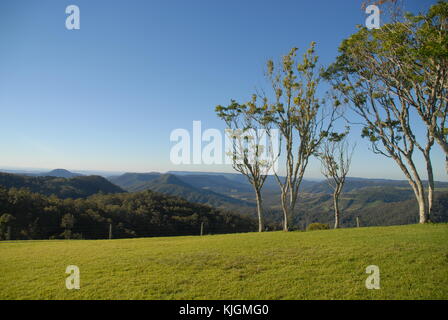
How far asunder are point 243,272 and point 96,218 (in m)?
56.8

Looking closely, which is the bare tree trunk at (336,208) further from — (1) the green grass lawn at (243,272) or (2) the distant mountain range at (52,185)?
(2) the distant mountain range at (52,185)

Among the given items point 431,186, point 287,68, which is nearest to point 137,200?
point 287,68

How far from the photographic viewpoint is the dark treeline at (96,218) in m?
45.7

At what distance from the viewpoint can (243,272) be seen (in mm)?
7293

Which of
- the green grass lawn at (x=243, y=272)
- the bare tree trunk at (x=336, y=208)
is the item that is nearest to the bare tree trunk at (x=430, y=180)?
the green grass lawn at (x=243, y=272)

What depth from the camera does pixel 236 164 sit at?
75.0 ft

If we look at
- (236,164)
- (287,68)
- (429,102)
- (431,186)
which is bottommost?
(431,186)

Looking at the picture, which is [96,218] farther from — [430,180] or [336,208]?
[430,180]

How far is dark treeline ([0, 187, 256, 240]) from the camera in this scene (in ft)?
150

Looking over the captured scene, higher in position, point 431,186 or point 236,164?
point 236,164

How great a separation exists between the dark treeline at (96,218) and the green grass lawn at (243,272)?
36033 mm
